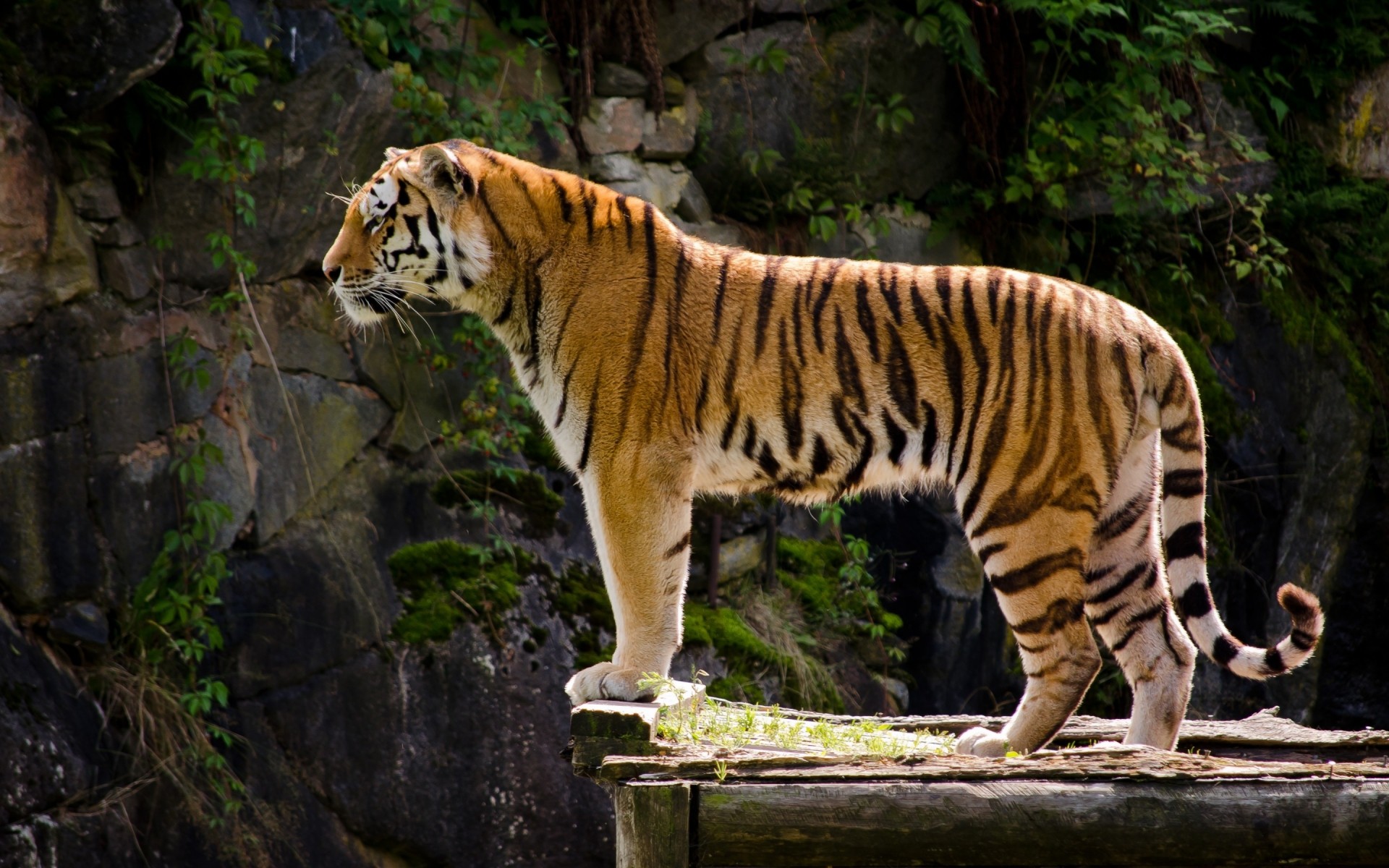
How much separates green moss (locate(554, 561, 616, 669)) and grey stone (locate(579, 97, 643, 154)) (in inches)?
87.0

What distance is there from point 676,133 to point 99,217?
300 centimetres

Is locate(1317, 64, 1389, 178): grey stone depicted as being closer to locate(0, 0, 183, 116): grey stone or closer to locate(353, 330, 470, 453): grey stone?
locate(353, 330, 470, 453): grey stone

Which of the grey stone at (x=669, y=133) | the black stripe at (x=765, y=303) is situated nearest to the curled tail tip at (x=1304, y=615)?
the black stripe at (x=765, y=303)

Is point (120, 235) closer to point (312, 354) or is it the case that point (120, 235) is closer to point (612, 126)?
point (312, 354)

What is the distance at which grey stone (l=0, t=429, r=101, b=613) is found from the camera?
5305 mm

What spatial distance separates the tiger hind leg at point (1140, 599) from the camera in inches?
169

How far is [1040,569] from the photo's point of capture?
4.04 m

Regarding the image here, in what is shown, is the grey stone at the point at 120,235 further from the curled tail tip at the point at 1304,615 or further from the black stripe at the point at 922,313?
the curled tail tip at the point at 1304,615

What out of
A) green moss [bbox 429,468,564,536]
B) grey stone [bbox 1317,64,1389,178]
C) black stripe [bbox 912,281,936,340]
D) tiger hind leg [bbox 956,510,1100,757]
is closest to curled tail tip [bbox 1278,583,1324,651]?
tiger hind leg [bbox 956,510,1100,757]

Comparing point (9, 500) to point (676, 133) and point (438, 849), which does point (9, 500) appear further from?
point (676, 133)

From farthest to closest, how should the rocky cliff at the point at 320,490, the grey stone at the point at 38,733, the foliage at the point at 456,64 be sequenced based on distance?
the foliage at the point at 456,64 → the rocky cliff at the point at 320,490 → the grey stone at the point at 38,733

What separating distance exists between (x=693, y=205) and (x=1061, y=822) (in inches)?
189

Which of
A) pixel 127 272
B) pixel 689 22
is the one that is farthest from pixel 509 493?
pixel 689 22

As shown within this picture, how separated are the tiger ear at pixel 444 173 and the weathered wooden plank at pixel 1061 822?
2.21 metres
